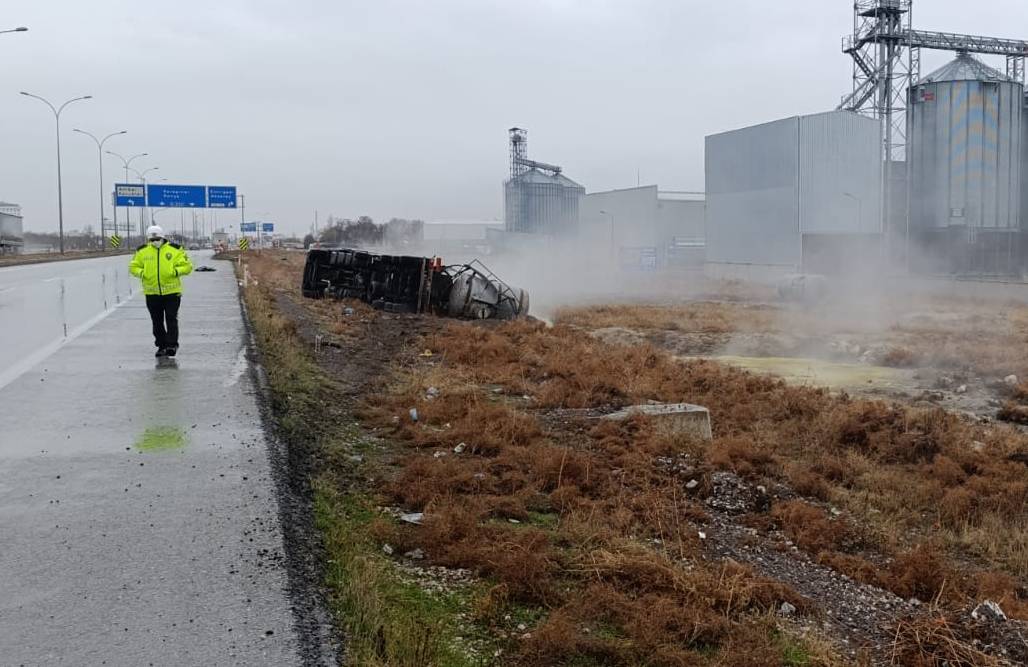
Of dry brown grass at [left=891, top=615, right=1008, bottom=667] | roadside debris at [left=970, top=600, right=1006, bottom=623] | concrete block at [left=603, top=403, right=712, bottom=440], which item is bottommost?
roadside debris at [left=970, top=600, right=1006, bottom=623]

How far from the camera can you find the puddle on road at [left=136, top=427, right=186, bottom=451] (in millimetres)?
6633

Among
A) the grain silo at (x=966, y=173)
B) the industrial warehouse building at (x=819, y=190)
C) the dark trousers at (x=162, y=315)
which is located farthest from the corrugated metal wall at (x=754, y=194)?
the dark trousers at (x=162, y=315)

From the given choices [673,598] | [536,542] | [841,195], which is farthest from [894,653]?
[841,195]

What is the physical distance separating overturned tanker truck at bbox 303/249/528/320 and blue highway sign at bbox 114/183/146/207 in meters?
50.9

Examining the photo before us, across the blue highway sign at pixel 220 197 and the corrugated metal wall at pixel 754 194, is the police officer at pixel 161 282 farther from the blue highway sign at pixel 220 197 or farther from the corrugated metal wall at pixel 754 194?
the blue highway sign at pixel 220 197

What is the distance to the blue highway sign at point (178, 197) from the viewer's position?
6531 cm

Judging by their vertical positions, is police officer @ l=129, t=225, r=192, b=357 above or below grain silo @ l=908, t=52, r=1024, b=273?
below

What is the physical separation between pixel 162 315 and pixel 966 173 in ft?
122

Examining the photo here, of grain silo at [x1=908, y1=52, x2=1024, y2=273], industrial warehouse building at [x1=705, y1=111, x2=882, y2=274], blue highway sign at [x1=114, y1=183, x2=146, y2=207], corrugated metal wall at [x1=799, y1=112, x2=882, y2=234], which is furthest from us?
blue highway sign at [x1=114, y1=183, x2=146, y2=207]

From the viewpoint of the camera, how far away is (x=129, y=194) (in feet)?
228

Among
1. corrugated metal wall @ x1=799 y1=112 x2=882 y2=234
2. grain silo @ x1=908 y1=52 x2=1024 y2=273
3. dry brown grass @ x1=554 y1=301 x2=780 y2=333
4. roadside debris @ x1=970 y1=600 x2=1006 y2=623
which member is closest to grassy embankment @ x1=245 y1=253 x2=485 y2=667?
roadside debris @ x1=970 y1=600 x2=1006 y2=623

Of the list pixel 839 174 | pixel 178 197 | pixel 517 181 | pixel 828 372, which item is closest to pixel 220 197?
pixel 178 197

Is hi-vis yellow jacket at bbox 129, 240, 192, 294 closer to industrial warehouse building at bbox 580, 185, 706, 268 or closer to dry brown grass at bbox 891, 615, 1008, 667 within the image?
dry brown grass at bbox 891, 615, 1008, 667

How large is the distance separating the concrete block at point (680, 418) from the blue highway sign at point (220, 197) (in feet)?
205
